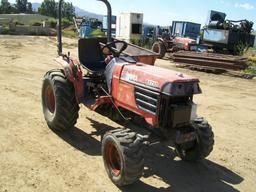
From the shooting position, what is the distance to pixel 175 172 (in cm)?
488

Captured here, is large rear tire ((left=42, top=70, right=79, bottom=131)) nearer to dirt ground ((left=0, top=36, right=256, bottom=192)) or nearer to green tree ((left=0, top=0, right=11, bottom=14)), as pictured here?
dirt ground ((left=0, top=36, right=256, bottom=192))

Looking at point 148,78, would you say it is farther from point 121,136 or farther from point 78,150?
point 78,150

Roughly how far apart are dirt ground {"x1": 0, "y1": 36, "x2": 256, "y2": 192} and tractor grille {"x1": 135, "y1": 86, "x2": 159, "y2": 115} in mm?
890

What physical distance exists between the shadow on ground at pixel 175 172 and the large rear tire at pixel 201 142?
200 mm

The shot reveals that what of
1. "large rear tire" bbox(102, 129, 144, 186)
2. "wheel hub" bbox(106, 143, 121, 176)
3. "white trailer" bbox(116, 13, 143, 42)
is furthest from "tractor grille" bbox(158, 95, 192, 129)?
"white trailer" bbox(116, 13, 143, 42)

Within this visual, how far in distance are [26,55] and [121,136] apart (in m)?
11.8

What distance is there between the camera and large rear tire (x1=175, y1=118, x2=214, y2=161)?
484cm

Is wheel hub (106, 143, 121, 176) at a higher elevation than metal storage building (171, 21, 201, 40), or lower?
lower

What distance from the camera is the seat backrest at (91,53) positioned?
6406 millimetres

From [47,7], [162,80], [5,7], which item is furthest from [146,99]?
[47,7]

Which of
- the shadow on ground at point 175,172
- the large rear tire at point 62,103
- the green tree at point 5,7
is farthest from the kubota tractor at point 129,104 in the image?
the green tree at point 5,7

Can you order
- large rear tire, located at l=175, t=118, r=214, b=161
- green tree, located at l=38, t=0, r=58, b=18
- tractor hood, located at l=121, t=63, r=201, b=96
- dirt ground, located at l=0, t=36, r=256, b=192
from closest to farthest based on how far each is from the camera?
tractor hood, located at l=121, t=63, r=201, b=96 < dirt ground, located at l=0, t=36, r=256, b=192 < large rear tire, located at l=175, t=118, r=214, b=161 < green tree, located at l=38, t=0, r=58, b=18

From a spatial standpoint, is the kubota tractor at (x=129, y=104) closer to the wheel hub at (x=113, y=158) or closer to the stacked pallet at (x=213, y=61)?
the wheel hub at (x=113, y=158)

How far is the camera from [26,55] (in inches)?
594
